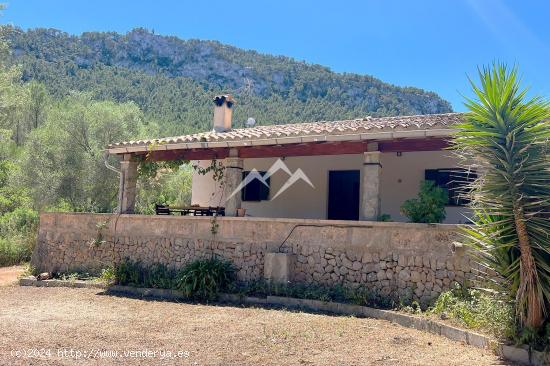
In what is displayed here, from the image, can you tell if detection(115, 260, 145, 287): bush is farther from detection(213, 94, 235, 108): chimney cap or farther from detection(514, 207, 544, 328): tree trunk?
detection(514, 207, 544, 328): tree trunk

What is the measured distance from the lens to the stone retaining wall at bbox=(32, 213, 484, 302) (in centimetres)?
851

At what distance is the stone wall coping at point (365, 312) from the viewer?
5.67 metres

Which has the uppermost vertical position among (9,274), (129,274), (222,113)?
(222,113)

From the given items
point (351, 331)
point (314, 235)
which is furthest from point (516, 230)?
point (314, 235)

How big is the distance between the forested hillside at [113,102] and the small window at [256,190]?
4405 millimetres

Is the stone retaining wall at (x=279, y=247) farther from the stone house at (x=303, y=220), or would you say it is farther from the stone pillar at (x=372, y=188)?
the stone pillar at (x=372, y=188)

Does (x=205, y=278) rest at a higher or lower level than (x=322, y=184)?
lower

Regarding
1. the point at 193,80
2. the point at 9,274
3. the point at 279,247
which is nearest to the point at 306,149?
the point at 279,247

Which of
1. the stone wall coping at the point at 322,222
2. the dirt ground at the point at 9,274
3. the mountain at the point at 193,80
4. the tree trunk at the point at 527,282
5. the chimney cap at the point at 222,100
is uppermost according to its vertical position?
the mountain at the point at 193,80

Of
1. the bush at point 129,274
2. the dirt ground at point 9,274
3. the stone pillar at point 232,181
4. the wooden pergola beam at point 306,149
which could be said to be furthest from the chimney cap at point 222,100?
the dirt ground at point 9,274

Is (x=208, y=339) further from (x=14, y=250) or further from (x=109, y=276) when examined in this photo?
(x=14, y=250)

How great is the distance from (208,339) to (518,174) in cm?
473

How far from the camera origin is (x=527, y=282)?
5.66 m

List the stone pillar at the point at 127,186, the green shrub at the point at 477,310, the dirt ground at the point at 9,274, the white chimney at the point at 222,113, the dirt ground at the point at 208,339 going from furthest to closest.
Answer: the white chimney at the point at 222,113 → the dirt ground at the point at 9,274 → the stone pillar at the point at 127,186 → the green shrub at the point at 477,310 → the dirt ground at the point at 208,339
